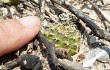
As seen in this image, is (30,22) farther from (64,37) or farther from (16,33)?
(64,37)

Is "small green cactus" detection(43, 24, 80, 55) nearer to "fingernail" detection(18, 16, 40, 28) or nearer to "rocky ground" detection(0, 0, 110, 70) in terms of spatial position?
"rocky ground" detection(0, 0, 110, 70)

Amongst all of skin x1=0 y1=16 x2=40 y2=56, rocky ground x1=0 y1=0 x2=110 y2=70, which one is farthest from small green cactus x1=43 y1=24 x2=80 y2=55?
skin x1=0 y1=16 x2=40 y2=56

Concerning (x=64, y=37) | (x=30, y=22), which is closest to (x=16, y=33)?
(x=30, y=22)

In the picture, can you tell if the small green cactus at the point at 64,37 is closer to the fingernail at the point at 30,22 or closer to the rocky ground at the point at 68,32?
the rocky ground at the point at 68,32

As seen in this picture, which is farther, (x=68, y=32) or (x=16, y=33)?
(x=68, y=32)

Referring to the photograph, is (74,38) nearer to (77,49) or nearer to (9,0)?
(77,49)

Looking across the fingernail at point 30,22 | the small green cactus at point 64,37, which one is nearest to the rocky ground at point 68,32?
the small green cactus at point 64,37
